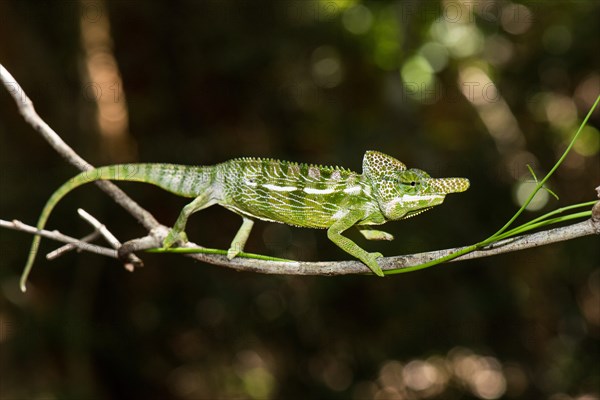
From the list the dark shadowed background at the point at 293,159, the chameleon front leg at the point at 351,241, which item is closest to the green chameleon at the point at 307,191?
the chameleon front leg at the point at 351,241

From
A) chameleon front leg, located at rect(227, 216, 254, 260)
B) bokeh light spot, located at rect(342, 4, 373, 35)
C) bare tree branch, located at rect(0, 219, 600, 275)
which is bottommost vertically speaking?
bare tree branch, located at rect(0, 219, 600, 275)

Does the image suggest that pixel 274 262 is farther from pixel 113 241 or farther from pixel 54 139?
pixel 54 139

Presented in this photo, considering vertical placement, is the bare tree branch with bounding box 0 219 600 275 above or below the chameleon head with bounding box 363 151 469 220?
below

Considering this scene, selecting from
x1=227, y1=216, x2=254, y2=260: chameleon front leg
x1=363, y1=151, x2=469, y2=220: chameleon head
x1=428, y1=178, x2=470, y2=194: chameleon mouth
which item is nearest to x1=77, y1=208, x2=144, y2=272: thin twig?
x1=227, y1=216, x2=254, y2=260: chameleon front leg

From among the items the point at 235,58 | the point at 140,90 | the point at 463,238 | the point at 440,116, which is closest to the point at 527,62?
the point at 440,116

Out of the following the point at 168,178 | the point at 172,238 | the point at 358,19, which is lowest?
the point at 172,238

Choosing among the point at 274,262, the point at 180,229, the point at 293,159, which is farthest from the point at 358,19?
the point at 274,262

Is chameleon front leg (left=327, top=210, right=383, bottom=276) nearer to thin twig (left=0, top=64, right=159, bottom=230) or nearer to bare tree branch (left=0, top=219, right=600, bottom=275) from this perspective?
bare tree branch (left=0, top=219, right=600, bottom=275)

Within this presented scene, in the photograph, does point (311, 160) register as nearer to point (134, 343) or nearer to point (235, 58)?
point (235, 58)
